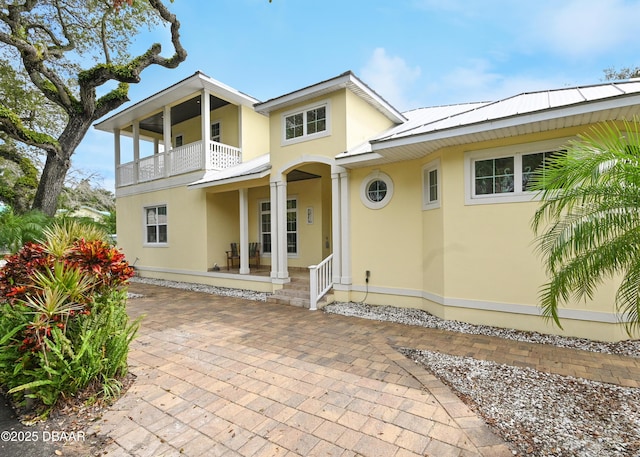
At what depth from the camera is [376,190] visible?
720 centimetres

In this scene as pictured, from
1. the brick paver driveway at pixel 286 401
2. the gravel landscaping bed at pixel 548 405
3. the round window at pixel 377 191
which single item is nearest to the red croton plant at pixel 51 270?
Answer: the brick paver driveway at pixel 286 401

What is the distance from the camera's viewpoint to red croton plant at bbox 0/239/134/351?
2.99 metres

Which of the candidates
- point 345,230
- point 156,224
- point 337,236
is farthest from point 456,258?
point 156,224

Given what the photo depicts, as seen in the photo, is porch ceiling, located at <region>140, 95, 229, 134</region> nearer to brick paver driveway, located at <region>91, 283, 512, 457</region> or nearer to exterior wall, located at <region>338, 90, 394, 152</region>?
exterior wall, located at <region>338, 90, 394, 152</region>

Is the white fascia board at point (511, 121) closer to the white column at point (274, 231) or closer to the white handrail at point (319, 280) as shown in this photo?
the white handrail at point (319, 280)

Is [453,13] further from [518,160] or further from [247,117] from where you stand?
[247,117]

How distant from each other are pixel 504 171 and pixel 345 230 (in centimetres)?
354

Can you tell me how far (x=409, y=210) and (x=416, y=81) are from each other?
14122mm

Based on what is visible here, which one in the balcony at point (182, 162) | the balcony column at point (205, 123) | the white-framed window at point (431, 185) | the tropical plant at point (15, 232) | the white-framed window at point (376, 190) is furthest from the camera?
the balcony at point (182, 162)

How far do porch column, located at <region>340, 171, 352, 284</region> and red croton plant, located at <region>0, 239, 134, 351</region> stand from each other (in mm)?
4771

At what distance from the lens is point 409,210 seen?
6742 mm

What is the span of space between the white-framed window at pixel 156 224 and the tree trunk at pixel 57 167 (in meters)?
3.17

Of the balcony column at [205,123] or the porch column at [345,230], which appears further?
the balcony column at [205,123]

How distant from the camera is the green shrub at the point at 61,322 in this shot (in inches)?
117
